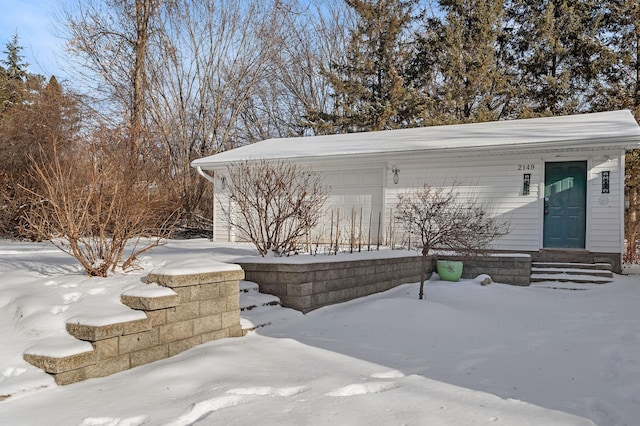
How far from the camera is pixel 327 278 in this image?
5.77 meters

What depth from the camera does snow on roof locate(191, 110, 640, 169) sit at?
9508 millimetres

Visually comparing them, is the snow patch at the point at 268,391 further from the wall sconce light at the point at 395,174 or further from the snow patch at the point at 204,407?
the wall sconce light at the point at 395,174

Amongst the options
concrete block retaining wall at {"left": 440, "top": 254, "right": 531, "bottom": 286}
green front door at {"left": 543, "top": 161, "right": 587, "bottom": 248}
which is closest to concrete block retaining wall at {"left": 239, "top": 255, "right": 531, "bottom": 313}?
concrete block retaining wall at {"left": 440, "top": 254, "right": 531, "bottom": 286}

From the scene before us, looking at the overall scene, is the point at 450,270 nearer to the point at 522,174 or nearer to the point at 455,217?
the point at 455,217

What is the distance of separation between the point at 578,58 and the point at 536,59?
1546 mm

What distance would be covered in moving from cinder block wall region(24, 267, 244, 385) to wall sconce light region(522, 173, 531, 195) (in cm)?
779

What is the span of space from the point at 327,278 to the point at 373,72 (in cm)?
1724

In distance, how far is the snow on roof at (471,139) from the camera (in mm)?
9508

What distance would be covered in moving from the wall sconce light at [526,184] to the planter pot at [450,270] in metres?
2.57

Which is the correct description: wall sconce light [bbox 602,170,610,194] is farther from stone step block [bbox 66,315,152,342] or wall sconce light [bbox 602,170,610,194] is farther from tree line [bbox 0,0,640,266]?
stone step block [bbox 66,315,152,342]

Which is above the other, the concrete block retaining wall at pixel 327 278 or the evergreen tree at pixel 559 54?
the evergreen tree at pixel 559 54

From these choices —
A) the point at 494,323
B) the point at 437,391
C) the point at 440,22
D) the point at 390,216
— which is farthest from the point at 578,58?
the point at 437,391

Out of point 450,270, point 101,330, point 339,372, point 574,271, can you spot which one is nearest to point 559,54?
point 574,271

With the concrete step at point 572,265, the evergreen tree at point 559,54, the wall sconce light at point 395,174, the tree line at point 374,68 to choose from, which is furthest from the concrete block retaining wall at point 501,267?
the evergreen tree at point 559,54
